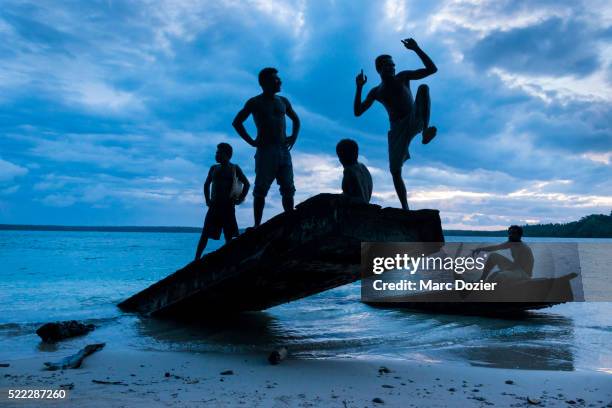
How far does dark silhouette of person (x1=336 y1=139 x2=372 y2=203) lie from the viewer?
655cm

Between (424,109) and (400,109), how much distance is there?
0.34 meters

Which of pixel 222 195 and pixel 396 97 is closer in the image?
pixel 396 97

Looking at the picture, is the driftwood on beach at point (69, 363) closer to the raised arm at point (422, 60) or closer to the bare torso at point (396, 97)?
the bare torso at point (396, 97)

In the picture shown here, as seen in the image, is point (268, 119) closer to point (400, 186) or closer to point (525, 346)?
point (400, 186)

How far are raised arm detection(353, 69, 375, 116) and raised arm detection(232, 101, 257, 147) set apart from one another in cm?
179

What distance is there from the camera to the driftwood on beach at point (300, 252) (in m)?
6.11

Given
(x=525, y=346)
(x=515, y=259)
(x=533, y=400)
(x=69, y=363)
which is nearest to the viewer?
(x=533, y=400)

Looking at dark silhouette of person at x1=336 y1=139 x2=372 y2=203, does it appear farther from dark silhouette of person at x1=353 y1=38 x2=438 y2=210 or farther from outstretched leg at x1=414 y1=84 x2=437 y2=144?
outstretched leg at x1=414 y1=84 x2=437 y2=144

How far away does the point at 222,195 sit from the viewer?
919 cm

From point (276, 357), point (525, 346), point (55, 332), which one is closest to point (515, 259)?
point (525, 346)

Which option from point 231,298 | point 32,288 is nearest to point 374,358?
point 231,298

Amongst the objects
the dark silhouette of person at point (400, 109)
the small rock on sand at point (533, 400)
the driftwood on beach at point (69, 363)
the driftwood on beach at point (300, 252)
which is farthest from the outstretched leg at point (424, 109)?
the driftwood on beach at point (69, 363)

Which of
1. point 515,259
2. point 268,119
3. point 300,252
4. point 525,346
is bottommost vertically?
point 525,346

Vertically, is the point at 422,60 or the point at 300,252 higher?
the point at 422,60
